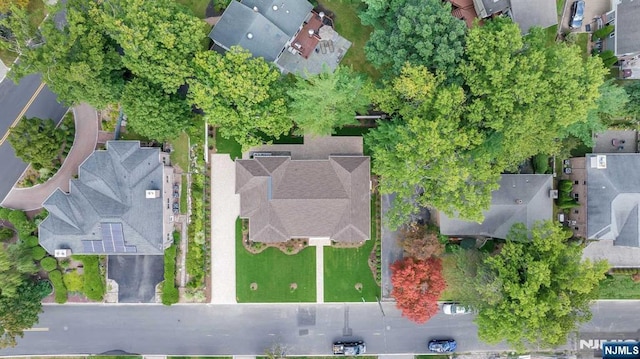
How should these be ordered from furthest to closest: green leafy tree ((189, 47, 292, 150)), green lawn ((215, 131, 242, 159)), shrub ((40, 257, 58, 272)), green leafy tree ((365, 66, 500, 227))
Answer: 1. green lawn ((215, 131, 242, 159))
2. shrub ((40, 257, 58, 272))
3. green leafy tree ((189, 47, 292, 150))
4. green leafy tree ((365, 66, 500, 227))

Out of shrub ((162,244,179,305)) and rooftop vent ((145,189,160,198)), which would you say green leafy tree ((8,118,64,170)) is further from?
shrub ((162,244,179,305))

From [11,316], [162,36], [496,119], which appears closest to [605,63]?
[496,119]

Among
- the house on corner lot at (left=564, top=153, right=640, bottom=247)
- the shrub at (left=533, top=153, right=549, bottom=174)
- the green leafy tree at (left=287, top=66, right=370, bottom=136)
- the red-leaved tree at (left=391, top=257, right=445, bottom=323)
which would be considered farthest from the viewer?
the shrub at (left=533, top=153, right=549, bottom=174)

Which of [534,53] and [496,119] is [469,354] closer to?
[496,119]

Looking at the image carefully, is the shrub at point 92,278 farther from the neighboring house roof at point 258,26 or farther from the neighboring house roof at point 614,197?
the neighboring house roof at point 614,197

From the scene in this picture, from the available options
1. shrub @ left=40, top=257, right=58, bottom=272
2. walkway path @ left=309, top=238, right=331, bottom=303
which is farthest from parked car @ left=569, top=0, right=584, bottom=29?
shrub @ left=40, top=257, right=58, bottom=272

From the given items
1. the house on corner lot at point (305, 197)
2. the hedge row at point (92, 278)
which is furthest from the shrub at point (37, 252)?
the house on corner lot at point (305, 197)
